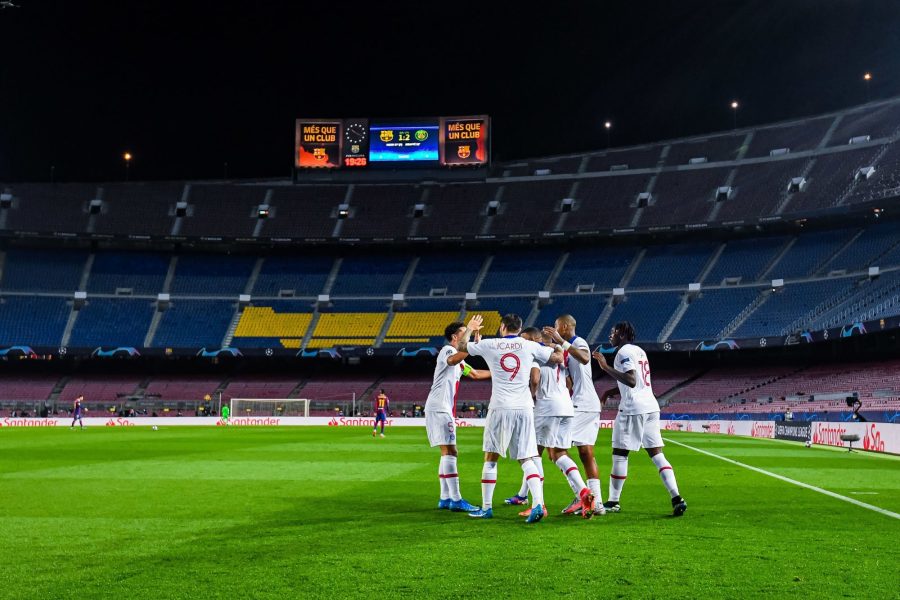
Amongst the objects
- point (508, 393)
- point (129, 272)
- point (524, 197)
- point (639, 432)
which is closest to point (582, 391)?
point (639, 432)

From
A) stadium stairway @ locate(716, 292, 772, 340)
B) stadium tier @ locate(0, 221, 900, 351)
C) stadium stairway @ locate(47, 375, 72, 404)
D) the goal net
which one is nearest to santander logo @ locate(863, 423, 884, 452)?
stadium tier @ locate(0, 221, 900, 351)

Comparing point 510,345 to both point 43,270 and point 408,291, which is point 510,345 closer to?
point 408,291

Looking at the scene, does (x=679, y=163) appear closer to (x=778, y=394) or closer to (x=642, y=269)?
(x=642, y=269)

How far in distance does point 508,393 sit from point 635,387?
185cm

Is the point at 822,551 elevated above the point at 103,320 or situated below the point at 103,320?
below

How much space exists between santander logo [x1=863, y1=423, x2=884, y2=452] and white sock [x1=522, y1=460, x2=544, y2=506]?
70.9 ft

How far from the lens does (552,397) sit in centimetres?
1061

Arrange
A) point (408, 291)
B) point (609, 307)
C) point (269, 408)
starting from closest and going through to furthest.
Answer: point (269, 408) → point (609, 307) → point (408, 291)

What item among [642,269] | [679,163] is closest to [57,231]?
[642,269]

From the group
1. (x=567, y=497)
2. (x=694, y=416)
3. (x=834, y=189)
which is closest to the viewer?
(x=567, y=497)

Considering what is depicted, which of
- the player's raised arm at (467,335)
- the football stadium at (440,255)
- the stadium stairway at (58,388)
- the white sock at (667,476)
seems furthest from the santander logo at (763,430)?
the stadium stairway at (58,388)

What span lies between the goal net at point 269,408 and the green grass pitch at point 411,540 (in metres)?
41.0

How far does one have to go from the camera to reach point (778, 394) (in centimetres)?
5322

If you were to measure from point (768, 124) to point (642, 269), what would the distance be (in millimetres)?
17770
